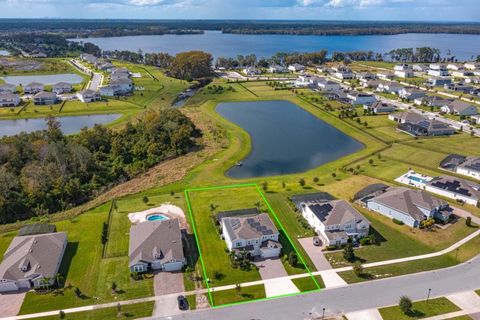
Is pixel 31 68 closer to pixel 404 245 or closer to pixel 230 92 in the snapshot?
pixel 230 92

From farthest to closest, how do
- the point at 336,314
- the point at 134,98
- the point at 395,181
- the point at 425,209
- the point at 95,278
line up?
the point at 134,98, the point at 395,181, the point at 425,209, the point at 95,278, the point at 336,314

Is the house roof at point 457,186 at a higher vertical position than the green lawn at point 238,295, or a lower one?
higher

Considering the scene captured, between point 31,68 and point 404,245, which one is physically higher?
point 31,68

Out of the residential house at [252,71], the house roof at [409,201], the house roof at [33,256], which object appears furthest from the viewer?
the residential house at [252,71]

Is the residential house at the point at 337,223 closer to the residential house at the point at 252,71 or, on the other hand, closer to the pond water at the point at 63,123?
the pond water at the point at 63,123

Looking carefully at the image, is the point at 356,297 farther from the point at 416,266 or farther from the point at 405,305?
the point at 416,266

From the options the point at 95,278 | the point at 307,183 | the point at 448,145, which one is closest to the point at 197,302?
the point at 95,278

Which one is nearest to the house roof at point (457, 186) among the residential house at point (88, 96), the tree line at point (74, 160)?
the tree line at point (74, 160)

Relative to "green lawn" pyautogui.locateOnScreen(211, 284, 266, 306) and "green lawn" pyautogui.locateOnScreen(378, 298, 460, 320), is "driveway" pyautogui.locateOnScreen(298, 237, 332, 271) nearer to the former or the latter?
"green lawn" pyautogui.locateOnScreen(211, 284, 266, 306)
